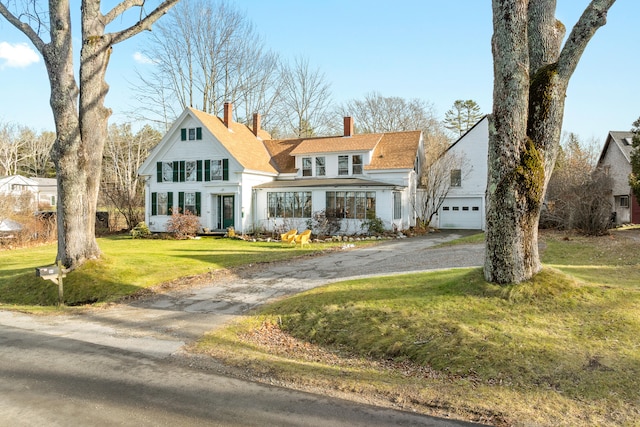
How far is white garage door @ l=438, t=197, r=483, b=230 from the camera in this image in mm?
29922

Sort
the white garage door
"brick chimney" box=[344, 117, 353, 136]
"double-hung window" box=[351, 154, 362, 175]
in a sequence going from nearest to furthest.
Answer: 1. "double-hung window" box=[351, 154, 362, 175]
2. the white garage door
3. "brick chimney" box=[344, 117, 353, 136]

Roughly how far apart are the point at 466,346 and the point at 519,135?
350 centimetres

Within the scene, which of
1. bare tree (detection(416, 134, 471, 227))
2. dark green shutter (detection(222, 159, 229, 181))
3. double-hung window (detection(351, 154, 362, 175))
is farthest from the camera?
bare tree (detection(416, 134, 471, 227))

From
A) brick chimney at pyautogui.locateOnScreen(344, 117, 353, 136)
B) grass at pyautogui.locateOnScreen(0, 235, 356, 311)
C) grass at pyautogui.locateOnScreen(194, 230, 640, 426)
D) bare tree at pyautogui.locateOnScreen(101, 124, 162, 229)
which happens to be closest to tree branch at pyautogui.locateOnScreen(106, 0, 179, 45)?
grass at pyautogui.locateOnScreen(0, 235, 356, 311)

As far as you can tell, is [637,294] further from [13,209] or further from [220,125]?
[13,209]

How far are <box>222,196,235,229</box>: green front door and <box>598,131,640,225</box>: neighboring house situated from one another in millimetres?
25291

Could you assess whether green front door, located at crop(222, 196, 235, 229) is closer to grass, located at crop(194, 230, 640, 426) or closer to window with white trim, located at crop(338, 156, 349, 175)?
window with white trim, located at crop(338, 156, 349, 175)

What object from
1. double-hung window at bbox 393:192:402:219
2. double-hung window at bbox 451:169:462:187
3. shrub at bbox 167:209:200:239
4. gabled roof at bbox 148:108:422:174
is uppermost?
gabled roof at bbox 148:108:422:174

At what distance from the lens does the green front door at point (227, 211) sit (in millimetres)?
27859

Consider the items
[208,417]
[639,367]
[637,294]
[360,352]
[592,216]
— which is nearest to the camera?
[208,417]

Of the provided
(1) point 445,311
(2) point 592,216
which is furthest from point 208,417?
(2) point 592,216

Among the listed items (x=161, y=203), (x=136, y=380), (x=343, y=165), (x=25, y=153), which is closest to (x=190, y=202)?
(x=161, y=203)

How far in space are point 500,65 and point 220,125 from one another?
2432 centimetres

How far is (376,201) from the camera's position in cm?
2508
